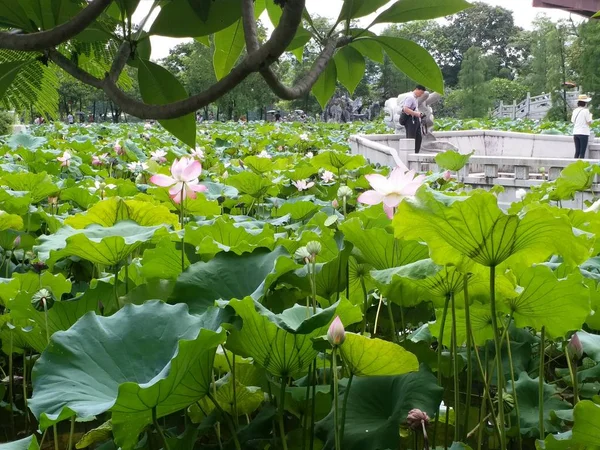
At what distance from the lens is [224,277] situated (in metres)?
1.03

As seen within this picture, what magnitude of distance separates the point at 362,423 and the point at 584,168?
1.64 metres

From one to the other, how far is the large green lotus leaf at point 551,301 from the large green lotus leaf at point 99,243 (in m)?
0.56

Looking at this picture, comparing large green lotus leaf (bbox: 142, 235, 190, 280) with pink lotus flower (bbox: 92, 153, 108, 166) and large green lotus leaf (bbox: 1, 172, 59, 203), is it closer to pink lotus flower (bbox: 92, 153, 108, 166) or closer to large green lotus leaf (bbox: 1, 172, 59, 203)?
large green lotus leaf (bbox: 1, 172, 59, 203)

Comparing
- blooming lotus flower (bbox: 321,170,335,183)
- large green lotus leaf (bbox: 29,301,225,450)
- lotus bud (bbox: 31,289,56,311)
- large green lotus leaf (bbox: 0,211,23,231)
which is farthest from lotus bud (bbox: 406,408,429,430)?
blooming lotus flower (bbox: 321,170,335,183)

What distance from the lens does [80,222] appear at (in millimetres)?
1377

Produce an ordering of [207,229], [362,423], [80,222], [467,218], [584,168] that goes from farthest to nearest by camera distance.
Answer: [584,168], [80,222], [207,229], [362,423], [467,218]

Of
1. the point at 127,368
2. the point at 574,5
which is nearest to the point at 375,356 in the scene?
the point at 127,368

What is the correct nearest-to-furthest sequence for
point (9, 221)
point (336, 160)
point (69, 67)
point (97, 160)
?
point (69, 67)
point (9, 221)
point (336, 160)
point (97, 160)

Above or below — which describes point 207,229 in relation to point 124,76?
below

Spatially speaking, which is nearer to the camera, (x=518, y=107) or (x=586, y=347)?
(x=586, y=347)

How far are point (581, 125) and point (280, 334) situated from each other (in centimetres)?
880

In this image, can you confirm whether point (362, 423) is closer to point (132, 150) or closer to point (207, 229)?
point (207, 229)

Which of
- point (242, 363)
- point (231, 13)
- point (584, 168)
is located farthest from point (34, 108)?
point (584, 168)

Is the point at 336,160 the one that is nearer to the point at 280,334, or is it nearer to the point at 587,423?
the point at 280,334
